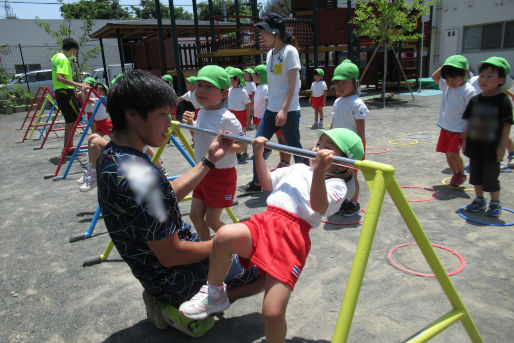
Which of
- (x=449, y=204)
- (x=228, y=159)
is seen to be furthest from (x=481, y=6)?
(x=228, y=159)

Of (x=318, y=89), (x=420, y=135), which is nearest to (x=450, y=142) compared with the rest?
(x=420, y=135)

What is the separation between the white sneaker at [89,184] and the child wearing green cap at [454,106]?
4.92 m

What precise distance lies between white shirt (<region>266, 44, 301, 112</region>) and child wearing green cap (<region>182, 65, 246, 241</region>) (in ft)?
4.27

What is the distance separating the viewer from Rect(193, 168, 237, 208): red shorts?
3.11 m

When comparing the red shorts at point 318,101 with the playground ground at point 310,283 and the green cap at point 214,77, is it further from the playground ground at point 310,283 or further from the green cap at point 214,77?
the green cap at point 214,77

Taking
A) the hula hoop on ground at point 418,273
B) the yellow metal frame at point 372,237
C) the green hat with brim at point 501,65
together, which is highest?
the green hat with brim at point 501,65

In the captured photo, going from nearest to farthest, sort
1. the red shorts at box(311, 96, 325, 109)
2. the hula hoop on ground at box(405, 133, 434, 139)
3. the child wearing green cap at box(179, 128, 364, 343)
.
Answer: the child wearing green cap at box(179, 128, 364, 343) < the hula hoop on ground at box(405, 133, 434, 139) < the red shorts at box(311, 96, 325, 109)

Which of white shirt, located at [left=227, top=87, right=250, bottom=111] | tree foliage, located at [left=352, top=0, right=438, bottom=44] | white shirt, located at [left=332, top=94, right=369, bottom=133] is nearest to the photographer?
white shirt, located at [left=332, top=94, right=369, bottom=133]

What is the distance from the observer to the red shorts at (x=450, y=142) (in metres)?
4.61

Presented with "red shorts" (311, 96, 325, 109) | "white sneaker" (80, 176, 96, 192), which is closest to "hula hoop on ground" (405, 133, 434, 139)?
"red shorts" (311, 96, 325, 109)

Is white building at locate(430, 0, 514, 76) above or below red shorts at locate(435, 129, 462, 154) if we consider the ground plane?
above

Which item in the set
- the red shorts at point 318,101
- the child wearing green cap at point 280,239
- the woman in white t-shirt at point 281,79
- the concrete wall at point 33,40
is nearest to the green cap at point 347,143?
the child wearing green cap at point 280,239

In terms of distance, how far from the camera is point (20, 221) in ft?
14.8

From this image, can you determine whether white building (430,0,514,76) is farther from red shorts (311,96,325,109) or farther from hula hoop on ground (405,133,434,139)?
hula hoop on ground (405,133,434,139)
